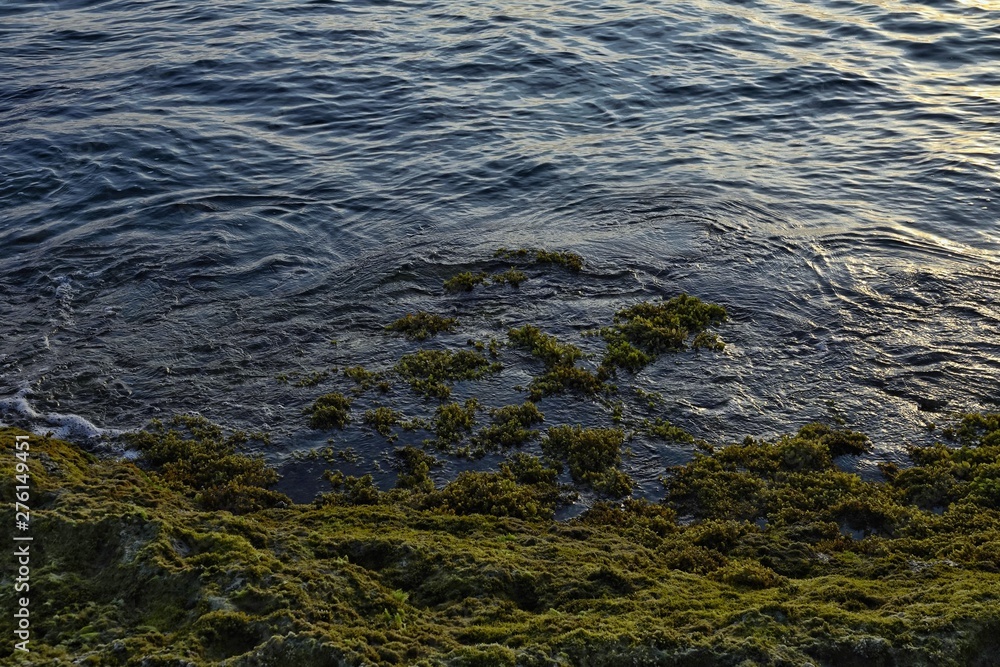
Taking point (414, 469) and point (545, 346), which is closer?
point (414, 469)

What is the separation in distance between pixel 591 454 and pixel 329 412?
9.07 ft

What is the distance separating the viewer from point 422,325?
1090cm

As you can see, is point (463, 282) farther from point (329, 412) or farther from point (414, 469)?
point (414, 469)

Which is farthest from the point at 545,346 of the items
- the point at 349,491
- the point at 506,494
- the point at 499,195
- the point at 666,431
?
the point at 499,195

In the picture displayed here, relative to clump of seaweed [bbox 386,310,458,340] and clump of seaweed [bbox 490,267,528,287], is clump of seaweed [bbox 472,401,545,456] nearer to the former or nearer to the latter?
clump of seaweed [bbox 386,310,458,340]

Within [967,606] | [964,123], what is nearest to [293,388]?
[967,606]

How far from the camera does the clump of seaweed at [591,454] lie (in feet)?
26.4

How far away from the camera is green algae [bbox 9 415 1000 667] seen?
4.64 metres

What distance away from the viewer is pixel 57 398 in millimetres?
9516

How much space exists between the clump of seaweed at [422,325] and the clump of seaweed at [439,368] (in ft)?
1.67

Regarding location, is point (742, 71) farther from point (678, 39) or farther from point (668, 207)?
point (668, 207)

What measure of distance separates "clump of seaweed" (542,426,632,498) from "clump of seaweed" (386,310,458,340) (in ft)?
8.20

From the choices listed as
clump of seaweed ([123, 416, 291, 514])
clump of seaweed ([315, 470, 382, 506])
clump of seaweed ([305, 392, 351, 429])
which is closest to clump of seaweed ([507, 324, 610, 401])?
clump of seaweed ([305, 392, 351, 429])

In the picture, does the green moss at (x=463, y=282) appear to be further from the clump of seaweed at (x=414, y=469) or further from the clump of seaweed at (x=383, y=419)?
the clump of seaweed at (x=414, y=469)
